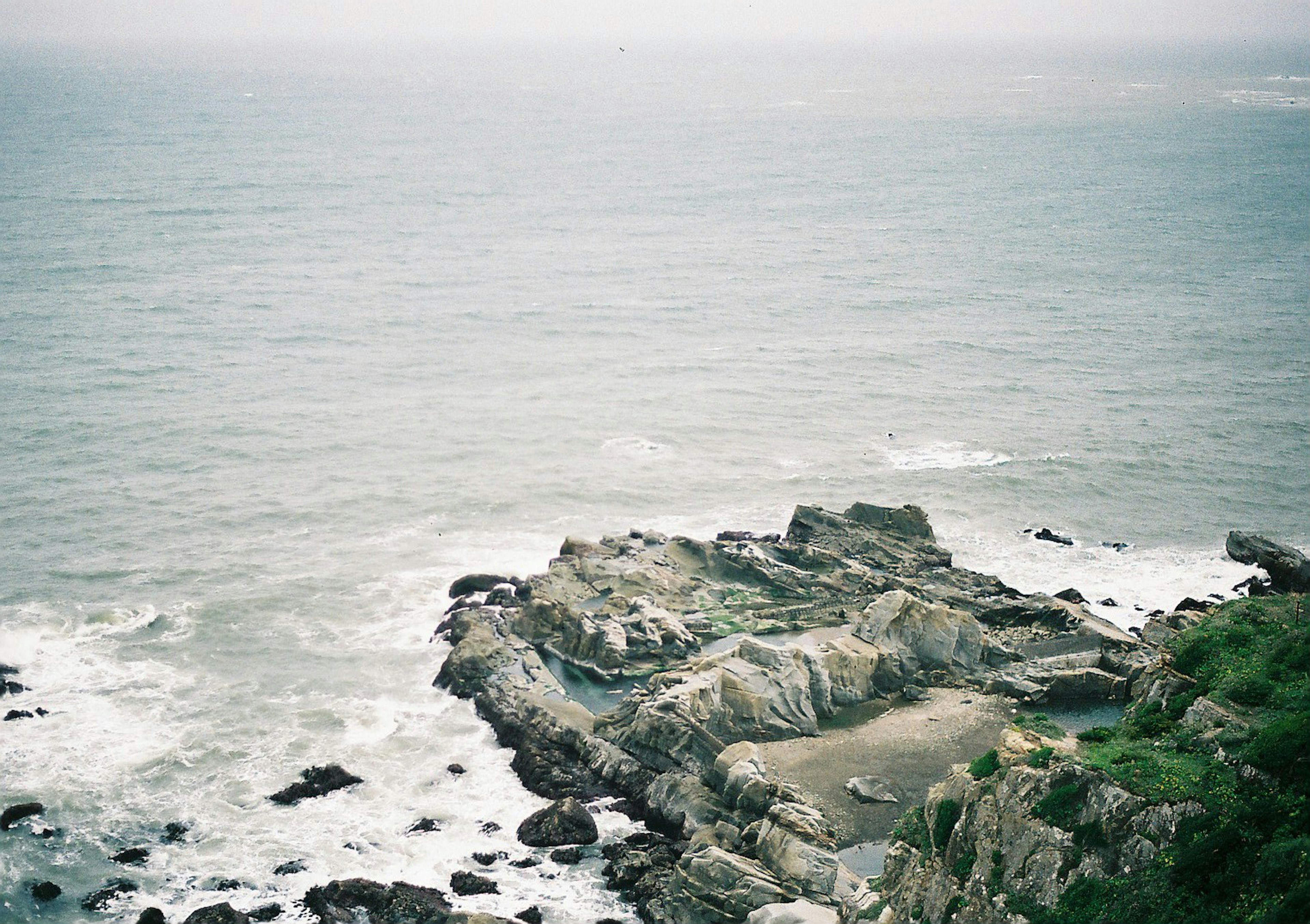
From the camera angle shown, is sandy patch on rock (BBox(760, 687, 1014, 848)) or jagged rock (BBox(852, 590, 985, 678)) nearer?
sandy patch on rock (BBox(760, 687, 1014, 848))

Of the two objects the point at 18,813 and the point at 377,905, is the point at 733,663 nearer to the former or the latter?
the point at 377,905

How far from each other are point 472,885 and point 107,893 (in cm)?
1471

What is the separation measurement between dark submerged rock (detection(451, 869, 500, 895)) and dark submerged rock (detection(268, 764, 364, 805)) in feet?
30.4

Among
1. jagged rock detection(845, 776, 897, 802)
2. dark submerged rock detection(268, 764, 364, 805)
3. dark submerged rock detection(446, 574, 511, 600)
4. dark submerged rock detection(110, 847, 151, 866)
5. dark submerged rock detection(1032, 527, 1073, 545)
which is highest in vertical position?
dark submerged rock detection(1032, 527, 1073, 545)

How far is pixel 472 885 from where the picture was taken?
47.2m

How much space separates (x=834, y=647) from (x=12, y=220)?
133 meters

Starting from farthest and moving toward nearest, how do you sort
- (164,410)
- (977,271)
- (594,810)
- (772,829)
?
(977,271) → (164,410) → (594,810) → (772,829)

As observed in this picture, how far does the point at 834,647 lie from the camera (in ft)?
193

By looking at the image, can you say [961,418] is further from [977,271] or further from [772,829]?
[772,829]

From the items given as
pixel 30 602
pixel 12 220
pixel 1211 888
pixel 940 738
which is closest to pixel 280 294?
pixel 12 220

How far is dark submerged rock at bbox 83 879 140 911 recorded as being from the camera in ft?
152

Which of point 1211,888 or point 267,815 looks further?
point 267,815

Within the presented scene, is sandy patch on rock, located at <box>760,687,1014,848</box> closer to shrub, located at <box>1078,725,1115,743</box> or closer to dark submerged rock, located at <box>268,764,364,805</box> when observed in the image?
shrub, located at <box>1078,725,1115,743</box>

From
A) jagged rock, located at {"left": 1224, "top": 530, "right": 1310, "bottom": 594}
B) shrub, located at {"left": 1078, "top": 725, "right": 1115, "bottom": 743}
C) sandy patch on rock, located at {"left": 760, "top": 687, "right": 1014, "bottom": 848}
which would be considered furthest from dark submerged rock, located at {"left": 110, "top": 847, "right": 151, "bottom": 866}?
jagged rock, located at {"left": 1224, "top": 530, "right": 1310, "bottom": 594}
